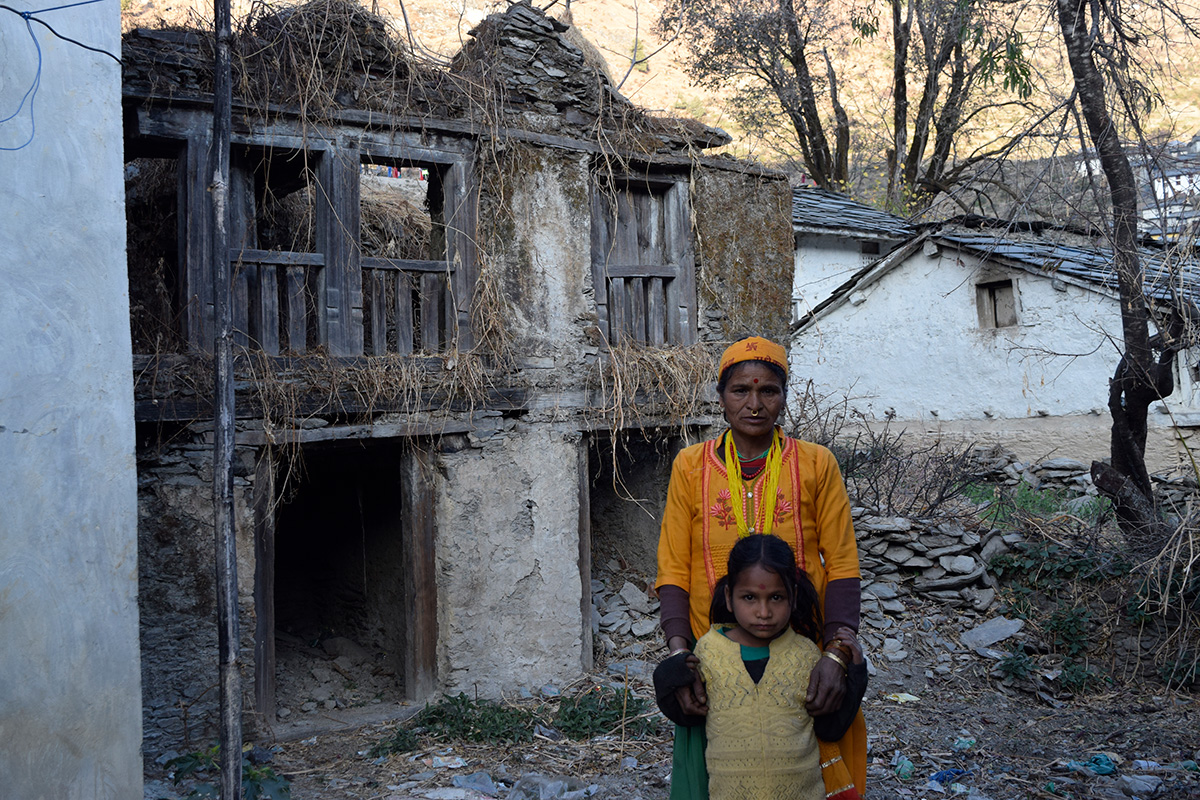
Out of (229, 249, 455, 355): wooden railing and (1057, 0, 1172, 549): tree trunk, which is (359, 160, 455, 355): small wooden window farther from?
(1057, 0, 1172, 549): tree trunk

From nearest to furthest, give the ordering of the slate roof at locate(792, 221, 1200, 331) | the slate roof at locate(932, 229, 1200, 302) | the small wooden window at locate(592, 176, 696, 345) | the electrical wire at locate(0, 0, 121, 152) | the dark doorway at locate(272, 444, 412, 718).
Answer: the electrical wire at locate(0, 0, 121, 152), the dark doorway at locate(272, 444, 412, 718), the small wooden window at locate(592, 176, 696, 345), the slate roof at locate(932, 229, 1200, 302), the slate roof at locate(792, 221, 1200, 331)

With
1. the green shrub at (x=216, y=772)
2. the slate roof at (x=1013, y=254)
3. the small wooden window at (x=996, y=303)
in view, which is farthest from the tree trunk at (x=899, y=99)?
the green shrub at (x=216, y=772)

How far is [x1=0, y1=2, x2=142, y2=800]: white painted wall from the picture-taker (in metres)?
3.36

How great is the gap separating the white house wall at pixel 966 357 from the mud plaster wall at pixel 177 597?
8584 millimetres

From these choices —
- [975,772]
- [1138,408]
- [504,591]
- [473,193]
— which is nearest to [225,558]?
[504,591]

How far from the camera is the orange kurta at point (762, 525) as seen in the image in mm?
2750

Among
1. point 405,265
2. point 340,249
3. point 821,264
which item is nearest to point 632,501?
point 405,265

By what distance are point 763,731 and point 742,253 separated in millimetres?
5695

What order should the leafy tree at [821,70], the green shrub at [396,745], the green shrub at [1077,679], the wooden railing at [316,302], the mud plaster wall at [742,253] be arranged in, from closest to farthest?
the green shrub at [396,745] → the wooden railing at [316,302] → the green shrub at [1077,679] → the mud plaster wall at [742,253] → the leafy tree at [821,70]

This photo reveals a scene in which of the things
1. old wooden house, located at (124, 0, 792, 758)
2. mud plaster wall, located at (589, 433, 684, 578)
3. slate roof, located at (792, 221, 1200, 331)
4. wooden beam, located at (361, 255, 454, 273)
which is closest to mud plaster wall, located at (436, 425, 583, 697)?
old wooden house, located at (124, 0, 792, 758)

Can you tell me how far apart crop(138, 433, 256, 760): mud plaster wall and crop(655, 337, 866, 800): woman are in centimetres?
367

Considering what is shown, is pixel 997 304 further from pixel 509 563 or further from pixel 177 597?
pixel 177 597

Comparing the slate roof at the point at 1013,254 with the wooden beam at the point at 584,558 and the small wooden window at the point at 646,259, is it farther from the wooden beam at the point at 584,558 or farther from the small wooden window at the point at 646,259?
the wooden beam at the point at 584,558

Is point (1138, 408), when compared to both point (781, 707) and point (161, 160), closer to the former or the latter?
point (781, 707)
